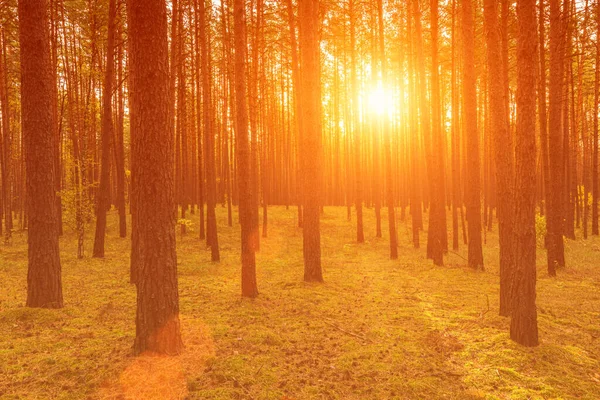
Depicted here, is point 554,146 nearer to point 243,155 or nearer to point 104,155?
point 243,155

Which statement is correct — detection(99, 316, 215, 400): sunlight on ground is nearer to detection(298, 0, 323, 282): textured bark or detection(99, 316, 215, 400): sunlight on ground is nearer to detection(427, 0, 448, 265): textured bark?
detection(298, 0, 323, 282): textured bark

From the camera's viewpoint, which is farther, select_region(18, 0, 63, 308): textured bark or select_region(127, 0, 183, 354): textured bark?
select_region(18, 0, 63, 308): textured bark

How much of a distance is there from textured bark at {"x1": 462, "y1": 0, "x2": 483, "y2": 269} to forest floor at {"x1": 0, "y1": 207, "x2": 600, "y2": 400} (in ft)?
4.21

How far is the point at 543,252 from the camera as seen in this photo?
16.7 m

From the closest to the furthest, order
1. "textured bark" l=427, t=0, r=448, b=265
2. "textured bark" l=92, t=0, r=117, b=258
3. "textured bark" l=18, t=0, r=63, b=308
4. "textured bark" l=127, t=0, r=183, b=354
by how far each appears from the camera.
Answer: "textured bark" l=127, t=0, r=183, b=354
"textured bark" l=18, t=0, r=63, b=308
"textured bark" l=92, t=0, r=117, b=258
"textured bark" l=427, t=0, r=448, b=265

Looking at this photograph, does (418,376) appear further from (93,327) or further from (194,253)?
(194,253)

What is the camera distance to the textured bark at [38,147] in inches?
272

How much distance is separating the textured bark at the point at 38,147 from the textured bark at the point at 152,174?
3378mm

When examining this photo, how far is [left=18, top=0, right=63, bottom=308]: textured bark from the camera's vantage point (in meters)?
6.90

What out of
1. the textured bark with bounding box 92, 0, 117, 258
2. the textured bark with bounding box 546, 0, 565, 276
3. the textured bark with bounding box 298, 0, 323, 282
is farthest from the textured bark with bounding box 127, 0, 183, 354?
the textured bark with bounding box 546, 0, 565, 276

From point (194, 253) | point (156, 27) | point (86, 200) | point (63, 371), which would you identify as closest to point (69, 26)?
point (86, 200)

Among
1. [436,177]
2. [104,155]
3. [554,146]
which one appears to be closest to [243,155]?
[436,177]

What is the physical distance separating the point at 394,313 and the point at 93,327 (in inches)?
242

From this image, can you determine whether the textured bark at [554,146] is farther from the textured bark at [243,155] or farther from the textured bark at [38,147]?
A: the textured bark at [38,147]
